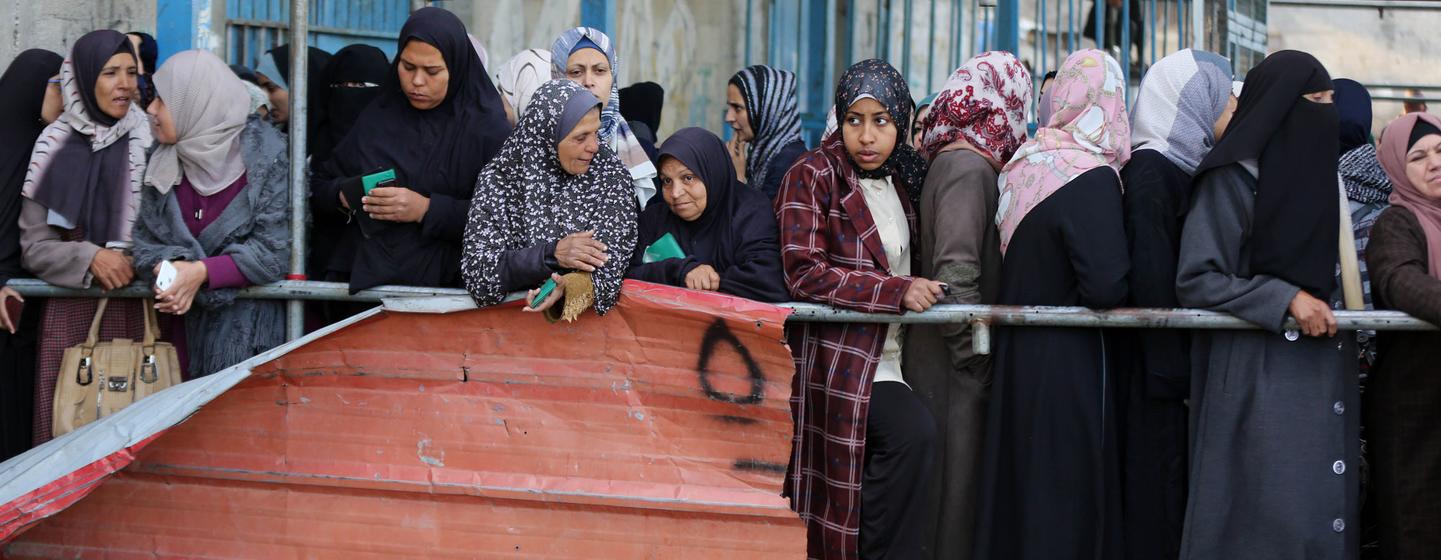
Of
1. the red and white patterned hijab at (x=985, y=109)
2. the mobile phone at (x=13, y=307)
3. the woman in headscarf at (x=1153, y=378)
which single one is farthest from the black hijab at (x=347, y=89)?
the woman in headscarf at (x=1153, y=378)

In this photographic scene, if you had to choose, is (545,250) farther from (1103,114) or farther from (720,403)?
(1103,114)

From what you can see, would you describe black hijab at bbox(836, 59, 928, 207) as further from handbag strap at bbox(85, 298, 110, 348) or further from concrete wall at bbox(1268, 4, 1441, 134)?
concrete wall at bbox(1268, 4, 1441, 134)

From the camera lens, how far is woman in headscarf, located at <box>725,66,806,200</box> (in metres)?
5.39

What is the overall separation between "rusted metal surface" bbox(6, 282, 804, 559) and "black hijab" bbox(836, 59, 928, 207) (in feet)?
2.63

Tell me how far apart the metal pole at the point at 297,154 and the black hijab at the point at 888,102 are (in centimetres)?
168

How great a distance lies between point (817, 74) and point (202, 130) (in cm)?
422

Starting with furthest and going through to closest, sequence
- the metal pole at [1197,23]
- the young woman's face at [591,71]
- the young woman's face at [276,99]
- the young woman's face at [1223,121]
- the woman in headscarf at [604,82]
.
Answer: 1. the metal pole at [1197,23]
2. the young woman's face at [276,99]
3. the young woman's face at [591,71]
4. the woman in headscarf at [604,82]
5. the young woman's face at [1223,121]

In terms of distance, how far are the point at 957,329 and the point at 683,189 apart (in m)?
0.96

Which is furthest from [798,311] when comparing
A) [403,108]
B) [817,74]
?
[817,74]

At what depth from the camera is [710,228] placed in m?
4.43

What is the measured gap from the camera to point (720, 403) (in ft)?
13.0

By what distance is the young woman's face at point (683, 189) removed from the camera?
4355 mm

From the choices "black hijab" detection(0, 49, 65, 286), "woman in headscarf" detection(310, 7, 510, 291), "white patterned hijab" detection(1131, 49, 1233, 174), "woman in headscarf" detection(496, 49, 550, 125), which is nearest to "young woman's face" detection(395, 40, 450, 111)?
"woman in headscarf" detection(310, 7, 510, 291)

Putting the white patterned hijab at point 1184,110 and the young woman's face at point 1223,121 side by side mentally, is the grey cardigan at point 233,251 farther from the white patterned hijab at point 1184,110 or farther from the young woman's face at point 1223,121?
the young woman's face at point 1223,121
